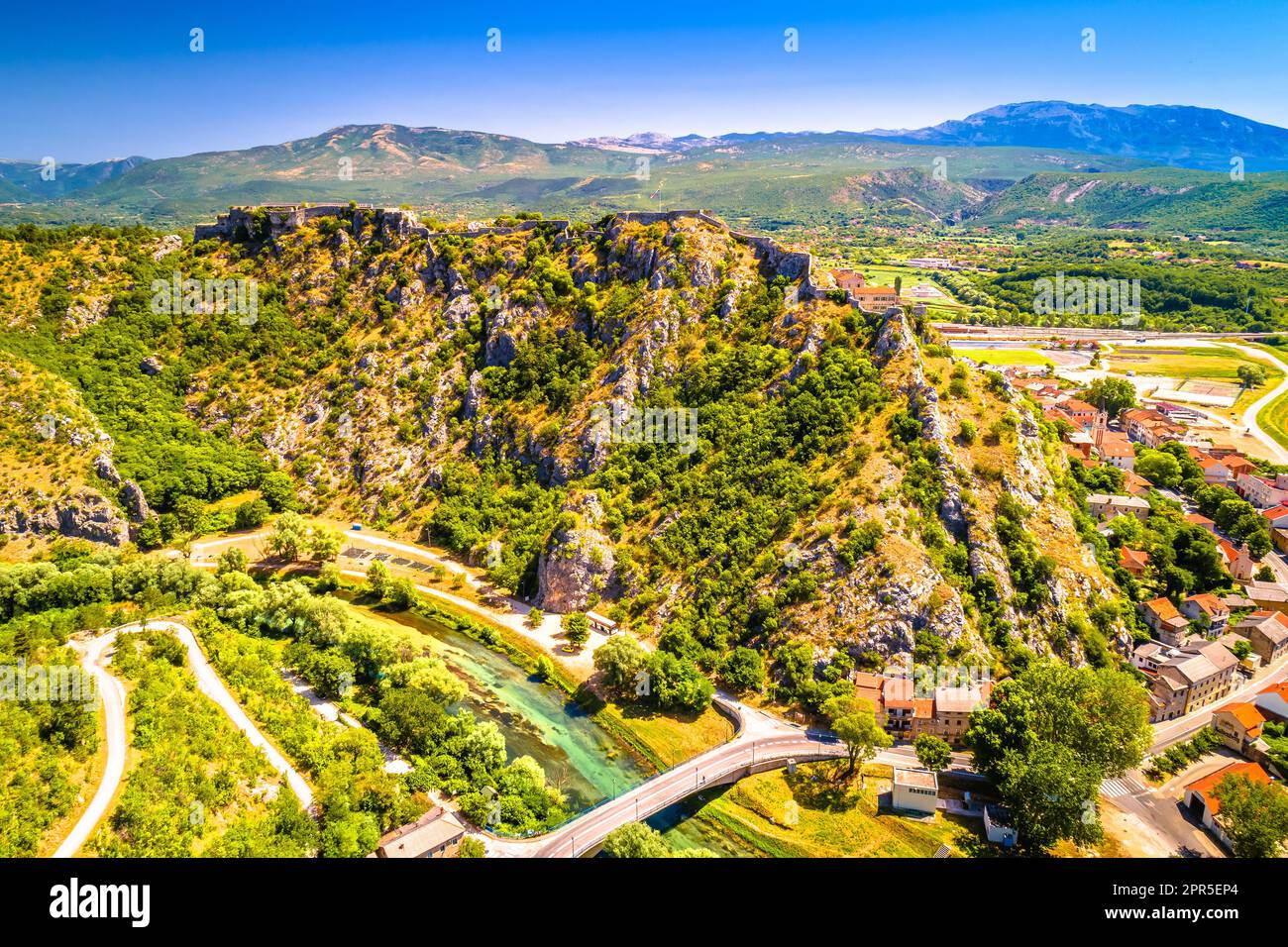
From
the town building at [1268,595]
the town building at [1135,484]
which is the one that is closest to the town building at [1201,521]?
the town building at [1135,484]

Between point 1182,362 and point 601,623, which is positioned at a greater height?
point 1182,362

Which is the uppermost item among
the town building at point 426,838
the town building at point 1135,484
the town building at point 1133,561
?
the town building at point 1135,484

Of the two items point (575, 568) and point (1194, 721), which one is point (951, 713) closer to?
point (1194, 721)

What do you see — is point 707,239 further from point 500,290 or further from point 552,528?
point 552,528

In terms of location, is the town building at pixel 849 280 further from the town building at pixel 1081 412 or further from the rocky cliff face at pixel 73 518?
the rocky cliff face at pixel 73 518

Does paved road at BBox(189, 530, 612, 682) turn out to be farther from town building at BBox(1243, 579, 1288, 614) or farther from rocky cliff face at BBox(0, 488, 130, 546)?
town building at BBox(1243, 579, 1288, 614)

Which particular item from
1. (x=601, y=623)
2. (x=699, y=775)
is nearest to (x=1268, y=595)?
(x=699, y=775)

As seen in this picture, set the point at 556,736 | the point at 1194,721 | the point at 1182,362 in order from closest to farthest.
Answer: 1. the point at 1194,721
2. the point at 556,736
3. the point at 1182,362
